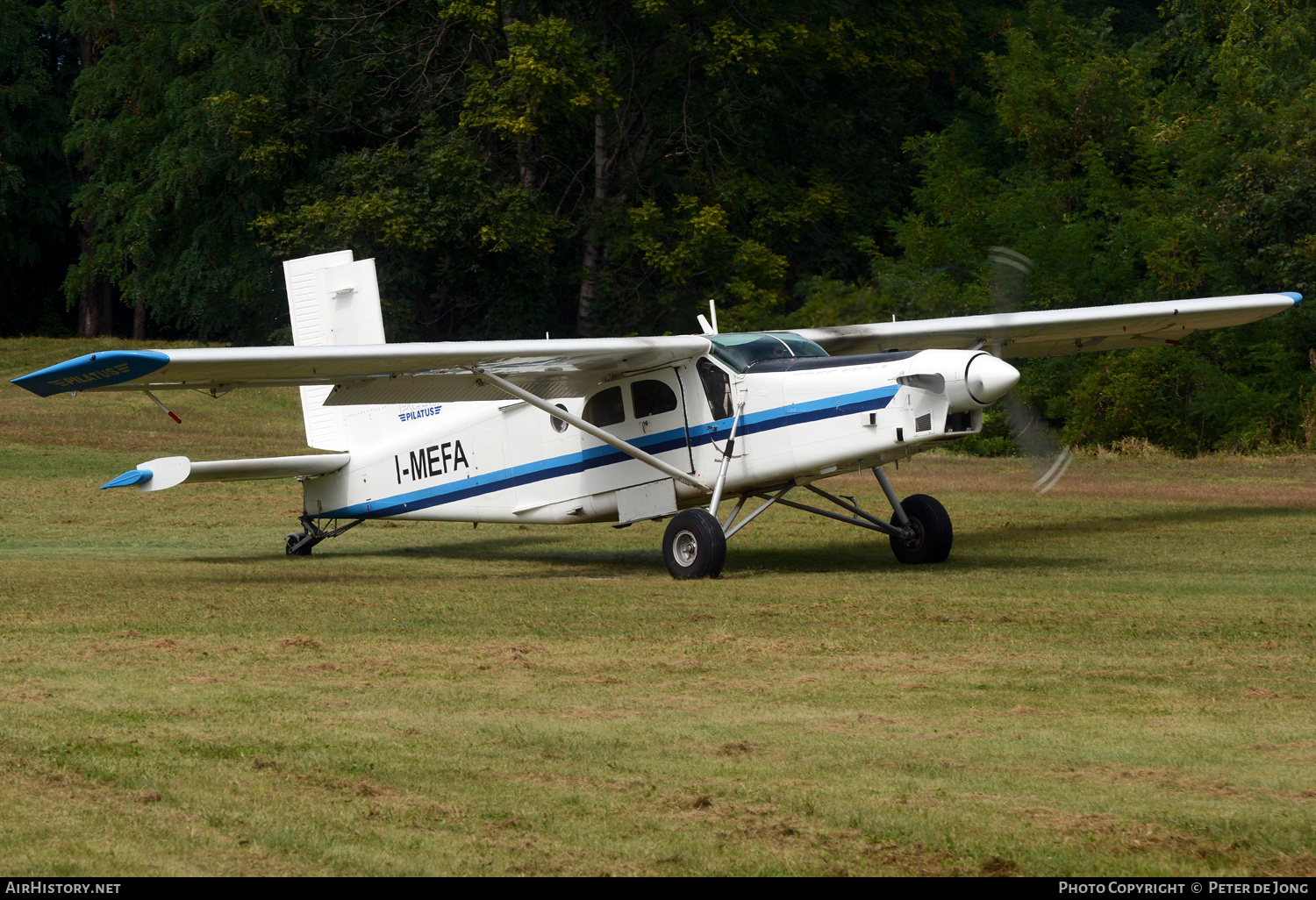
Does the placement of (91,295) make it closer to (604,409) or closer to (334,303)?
(334,303)

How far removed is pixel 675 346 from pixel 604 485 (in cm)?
198

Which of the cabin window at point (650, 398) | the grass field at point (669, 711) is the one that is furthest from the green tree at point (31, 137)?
the cabin window at point (650, 398)

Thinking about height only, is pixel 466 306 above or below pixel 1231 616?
above

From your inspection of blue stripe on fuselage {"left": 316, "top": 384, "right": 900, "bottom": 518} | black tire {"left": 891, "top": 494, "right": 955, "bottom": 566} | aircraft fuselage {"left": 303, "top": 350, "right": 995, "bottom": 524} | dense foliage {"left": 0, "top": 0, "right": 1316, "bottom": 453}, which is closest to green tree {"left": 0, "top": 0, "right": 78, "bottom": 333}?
dense foliage {"left": 0, "top": 0, "right": 1316, "bottom": 453}

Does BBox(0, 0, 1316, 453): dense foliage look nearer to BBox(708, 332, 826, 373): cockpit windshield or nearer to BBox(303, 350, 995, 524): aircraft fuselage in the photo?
BBox(303, 350, 995, 524): aircraft fuselage

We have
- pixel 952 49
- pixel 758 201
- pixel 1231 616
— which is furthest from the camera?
pixel 952 49

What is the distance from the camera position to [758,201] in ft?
127

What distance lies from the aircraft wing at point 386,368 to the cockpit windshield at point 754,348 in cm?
22

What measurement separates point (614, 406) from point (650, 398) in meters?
0.46

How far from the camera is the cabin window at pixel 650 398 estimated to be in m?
15.2

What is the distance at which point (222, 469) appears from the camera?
16.1 m

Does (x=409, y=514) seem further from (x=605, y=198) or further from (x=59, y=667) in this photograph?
(x=605, y=198)

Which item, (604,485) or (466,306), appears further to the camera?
(466,306)
